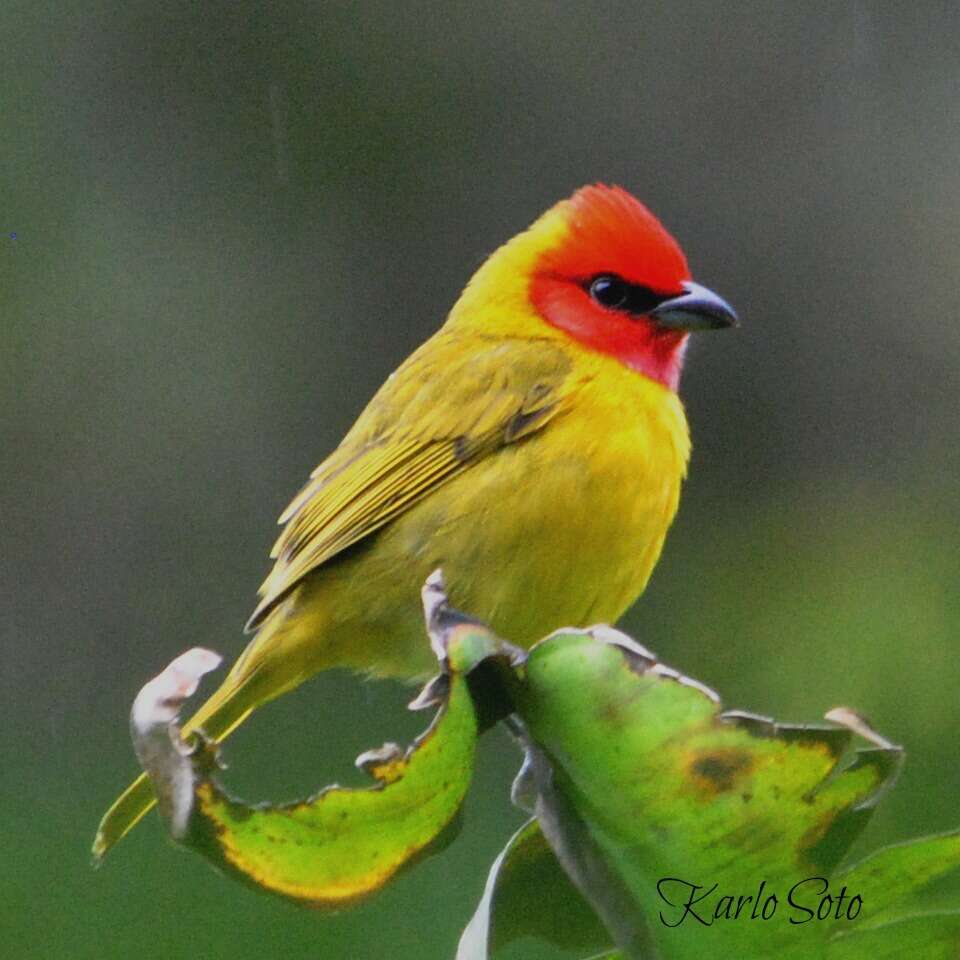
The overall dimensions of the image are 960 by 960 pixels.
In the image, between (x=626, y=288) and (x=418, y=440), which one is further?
(x=626, y=288)

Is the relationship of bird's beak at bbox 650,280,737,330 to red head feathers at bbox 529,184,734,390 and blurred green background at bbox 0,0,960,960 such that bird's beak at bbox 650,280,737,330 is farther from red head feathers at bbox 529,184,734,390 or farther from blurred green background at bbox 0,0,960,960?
blurred green background at bbox 0,0,960,960

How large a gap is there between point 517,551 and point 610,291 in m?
0.62

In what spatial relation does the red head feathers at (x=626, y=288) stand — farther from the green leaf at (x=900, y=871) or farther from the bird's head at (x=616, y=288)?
the green leaf at (x=900, y=871)

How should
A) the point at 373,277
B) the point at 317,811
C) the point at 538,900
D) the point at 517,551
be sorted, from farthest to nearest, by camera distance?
the point at 373,277
the point at 517,551
the point at 538,900
the point at 317,811

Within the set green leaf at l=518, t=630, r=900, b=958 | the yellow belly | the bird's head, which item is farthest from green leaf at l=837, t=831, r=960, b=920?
the bird's head

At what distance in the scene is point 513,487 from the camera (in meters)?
2.96

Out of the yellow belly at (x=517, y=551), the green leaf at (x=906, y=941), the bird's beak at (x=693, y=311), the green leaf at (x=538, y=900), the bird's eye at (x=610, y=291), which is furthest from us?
the bird's eye at (x=610, y=291)

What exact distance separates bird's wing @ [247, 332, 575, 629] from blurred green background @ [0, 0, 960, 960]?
952 millimetres

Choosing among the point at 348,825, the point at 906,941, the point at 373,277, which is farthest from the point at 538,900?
the point at 373,277

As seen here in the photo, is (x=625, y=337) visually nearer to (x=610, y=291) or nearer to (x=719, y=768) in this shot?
(x=610, y=291)

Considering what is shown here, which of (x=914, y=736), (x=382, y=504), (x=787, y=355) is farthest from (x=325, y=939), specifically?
(x=787, y=355)

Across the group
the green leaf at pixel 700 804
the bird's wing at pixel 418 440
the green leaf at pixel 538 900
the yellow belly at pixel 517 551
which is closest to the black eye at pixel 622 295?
the bird's wing at pixel 418 440

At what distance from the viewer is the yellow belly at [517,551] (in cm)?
291

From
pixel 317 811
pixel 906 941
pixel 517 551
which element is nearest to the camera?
Answer: pixel 906 941
